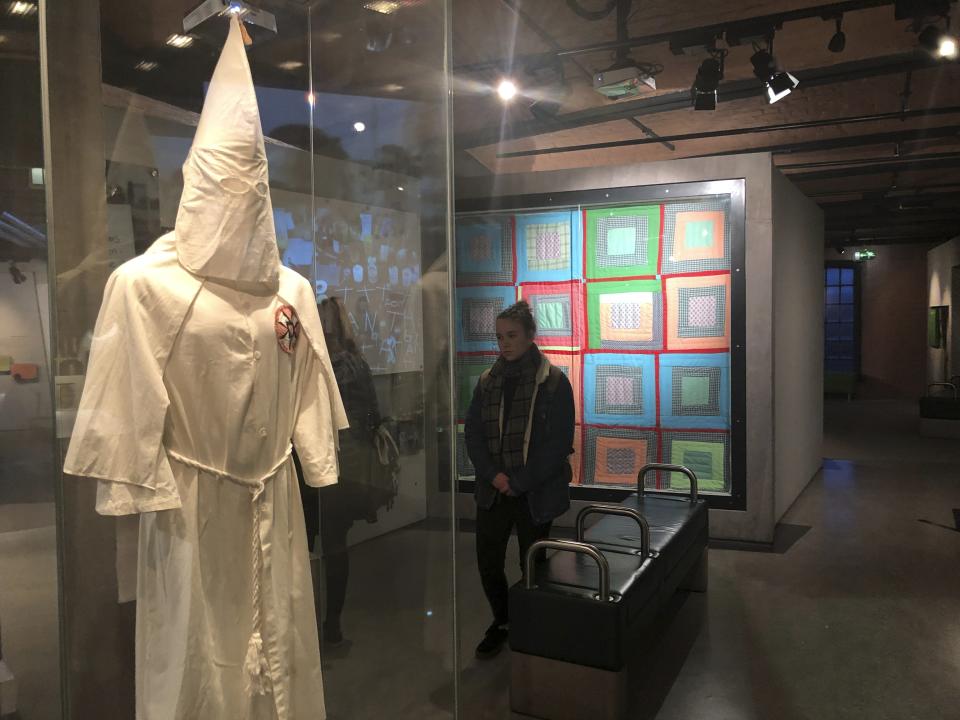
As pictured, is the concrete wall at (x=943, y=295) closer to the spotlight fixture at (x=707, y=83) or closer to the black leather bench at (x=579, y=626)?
the spotlight fixture at (x=707, y=83)

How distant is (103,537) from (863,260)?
16.8 meters

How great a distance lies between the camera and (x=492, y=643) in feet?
11.1

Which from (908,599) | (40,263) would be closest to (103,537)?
(40,263)

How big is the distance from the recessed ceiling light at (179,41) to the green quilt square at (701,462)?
428cm

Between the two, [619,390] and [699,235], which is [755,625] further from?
[699,235]

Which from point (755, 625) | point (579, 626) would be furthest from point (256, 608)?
point (755, 625)

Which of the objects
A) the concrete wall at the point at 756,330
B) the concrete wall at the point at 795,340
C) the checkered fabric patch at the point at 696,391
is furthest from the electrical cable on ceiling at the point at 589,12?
the checkered fabric patch at the point at 696,391

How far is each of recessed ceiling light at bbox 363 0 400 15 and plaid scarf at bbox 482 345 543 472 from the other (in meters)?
1.63

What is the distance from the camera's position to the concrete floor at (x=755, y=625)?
1956mm

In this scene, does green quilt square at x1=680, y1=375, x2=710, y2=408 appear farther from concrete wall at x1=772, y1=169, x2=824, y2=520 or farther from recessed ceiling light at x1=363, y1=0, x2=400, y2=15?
recessed ceiling light at x1=363, y1=0, x2=400, y2=15

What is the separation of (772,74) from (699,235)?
1062 mm

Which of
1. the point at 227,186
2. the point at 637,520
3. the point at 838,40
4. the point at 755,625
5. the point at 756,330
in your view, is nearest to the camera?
the point at 227,186

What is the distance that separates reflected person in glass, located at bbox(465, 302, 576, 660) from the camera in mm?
3246

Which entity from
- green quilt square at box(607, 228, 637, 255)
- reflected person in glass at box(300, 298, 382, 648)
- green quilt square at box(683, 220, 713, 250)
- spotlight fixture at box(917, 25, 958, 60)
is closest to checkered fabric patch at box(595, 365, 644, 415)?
green quilt square at box(607, 228, 637, 255)
